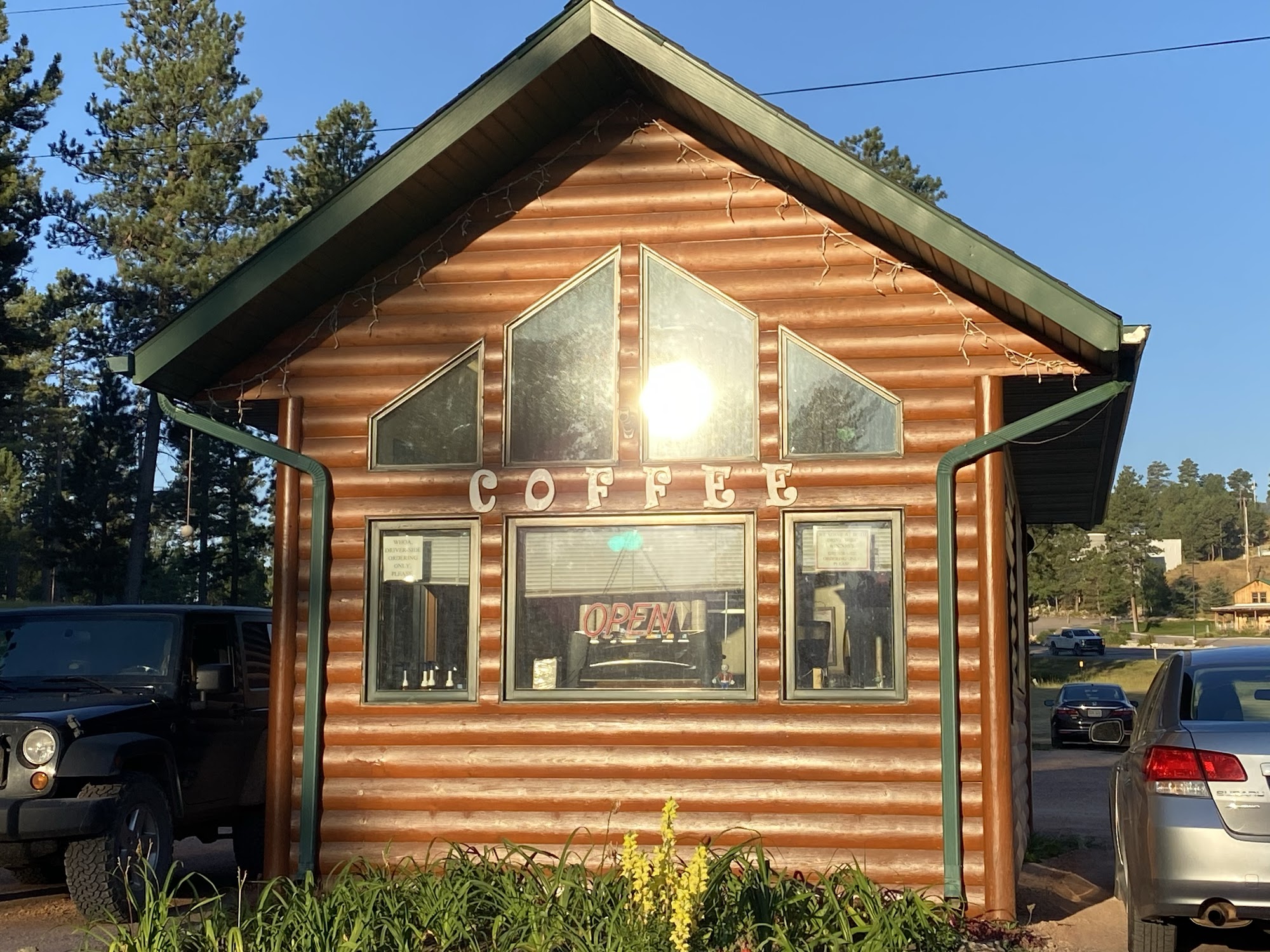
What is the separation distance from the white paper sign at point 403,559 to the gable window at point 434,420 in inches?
20.5

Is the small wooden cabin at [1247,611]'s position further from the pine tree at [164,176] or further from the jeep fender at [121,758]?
the jeep fender at [121,758]

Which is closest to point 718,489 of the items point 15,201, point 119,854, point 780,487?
point 780,487

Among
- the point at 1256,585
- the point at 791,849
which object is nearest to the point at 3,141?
the point at 791,849

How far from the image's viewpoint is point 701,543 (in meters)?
9.24

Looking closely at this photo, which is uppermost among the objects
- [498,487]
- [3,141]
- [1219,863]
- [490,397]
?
[3,141]

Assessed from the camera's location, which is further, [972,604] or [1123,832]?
[972,604]

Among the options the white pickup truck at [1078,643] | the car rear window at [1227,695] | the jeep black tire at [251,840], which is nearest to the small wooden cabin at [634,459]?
the car rear window at [1227,695]

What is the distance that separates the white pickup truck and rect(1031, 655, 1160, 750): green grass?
4706 millimetres

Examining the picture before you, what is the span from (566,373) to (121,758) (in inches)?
157

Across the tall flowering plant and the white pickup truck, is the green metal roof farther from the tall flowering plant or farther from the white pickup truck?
the white pickup truck

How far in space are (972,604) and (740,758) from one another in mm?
1813

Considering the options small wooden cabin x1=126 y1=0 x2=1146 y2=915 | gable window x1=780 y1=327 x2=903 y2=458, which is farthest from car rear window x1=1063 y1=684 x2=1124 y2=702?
gable window x1=780 y1=327 x2=903 y2=458

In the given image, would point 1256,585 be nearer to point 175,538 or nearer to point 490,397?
point 175,538

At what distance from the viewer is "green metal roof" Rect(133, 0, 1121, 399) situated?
8445 millimetres
